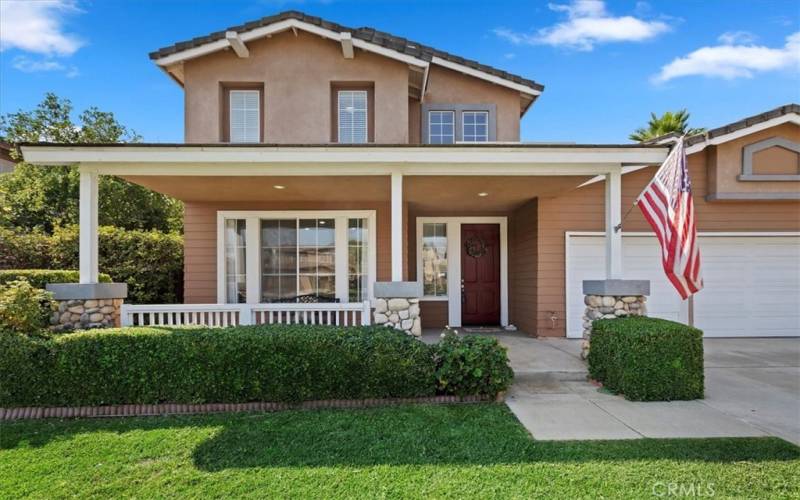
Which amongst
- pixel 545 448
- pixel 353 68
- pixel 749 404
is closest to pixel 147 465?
pixel 545 448

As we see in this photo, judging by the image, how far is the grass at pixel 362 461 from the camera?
288 cm

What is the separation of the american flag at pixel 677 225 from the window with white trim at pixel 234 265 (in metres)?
7.03

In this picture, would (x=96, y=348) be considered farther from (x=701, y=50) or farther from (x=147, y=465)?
(x=701, y=50)

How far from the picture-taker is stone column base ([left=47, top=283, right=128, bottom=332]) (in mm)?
5273

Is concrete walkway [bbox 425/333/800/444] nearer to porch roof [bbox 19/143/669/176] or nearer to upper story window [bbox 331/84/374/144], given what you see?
porch roof [bbox 19/143/669/176]

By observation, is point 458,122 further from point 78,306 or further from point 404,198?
point 78,306

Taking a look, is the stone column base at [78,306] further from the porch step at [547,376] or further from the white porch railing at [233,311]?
the porch step at [547,376]

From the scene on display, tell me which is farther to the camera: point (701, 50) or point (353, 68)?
point (701, 50)

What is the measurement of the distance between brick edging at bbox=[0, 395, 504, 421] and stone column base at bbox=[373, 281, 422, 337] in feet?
3.64

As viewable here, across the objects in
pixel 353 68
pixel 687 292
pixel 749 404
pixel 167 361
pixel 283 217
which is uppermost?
pixel 353 68

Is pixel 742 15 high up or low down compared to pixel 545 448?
up

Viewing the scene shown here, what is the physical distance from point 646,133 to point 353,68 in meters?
17.0

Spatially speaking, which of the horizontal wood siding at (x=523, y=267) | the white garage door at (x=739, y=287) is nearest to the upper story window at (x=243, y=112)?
the horizontal wood siding at (x=523, y=267)

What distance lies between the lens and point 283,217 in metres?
8.16
